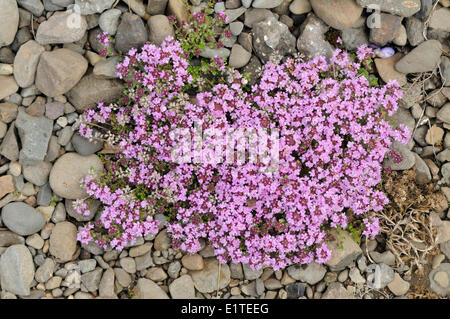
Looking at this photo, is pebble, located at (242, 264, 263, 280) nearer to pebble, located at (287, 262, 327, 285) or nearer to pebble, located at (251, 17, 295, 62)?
pebble, located at (287, 262, 327, 285)

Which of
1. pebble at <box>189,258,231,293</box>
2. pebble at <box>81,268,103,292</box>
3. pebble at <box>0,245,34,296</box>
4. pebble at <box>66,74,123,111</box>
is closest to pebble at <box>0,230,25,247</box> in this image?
pebble at <box>0,245,34,296</box>

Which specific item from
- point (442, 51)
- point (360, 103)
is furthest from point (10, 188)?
point (442, 51)

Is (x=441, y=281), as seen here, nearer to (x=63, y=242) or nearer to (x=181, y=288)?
(x=181, y=288)

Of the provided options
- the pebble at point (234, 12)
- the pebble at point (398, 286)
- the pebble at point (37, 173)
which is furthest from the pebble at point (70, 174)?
the pebble at point (398, 286)

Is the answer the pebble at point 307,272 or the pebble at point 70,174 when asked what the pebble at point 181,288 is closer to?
the pebble at point 307,272

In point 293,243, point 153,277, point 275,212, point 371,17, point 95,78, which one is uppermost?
point 371,17

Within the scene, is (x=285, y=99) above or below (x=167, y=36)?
below

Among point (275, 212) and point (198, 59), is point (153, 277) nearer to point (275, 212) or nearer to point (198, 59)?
point (275, 212)
